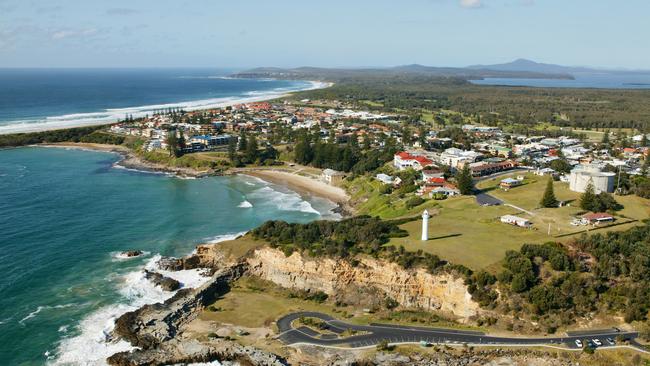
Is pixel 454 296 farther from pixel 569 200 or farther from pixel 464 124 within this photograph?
pixel 464 124

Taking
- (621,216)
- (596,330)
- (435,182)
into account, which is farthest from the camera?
(435,182)

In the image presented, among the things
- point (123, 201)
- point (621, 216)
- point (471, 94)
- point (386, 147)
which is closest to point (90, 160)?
point (123, 201)

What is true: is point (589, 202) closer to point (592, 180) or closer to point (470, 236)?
point (592, 180)

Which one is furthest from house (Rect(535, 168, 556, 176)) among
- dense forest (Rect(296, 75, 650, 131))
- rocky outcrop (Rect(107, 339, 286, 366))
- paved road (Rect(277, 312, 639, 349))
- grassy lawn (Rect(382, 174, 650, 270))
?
dense forest (Rect(296, 75, 650, 131))

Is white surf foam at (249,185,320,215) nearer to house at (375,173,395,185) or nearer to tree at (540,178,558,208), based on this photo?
house at (375,173,395,185)

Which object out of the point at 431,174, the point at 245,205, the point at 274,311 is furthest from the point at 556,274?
the point at 245,205

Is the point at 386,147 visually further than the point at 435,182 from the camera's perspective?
Yes

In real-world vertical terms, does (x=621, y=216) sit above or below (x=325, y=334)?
above
